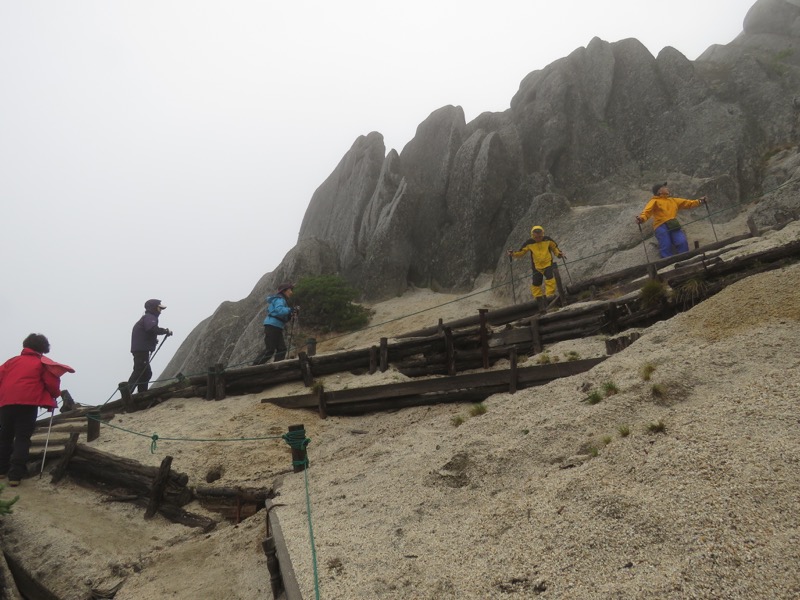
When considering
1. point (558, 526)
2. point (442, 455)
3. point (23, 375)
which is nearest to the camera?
point (558, 526)

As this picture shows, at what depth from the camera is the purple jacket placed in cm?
1564

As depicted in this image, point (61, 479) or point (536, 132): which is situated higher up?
point (536, 132)

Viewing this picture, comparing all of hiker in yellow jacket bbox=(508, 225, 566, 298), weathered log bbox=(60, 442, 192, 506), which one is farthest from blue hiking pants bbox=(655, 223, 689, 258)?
weathered log bbox=(60, 442, 192, 506)

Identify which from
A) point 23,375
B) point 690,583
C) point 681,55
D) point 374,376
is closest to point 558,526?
point 690,583

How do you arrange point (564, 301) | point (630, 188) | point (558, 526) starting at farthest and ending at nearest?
1. point (630, 188)
2. point (564, 301)
3. point (558, 526)

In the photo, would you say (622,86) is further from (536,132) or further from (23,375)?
(23,375)

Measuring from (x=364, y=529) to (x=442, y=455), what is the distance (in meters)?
1.75

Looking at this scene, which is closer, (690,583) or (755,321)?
(690,583)

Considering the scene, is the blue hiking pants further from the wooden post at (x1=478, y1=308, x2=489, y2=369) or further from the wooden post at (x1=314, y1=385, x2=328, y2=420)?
the wooden post at (x1=314, y1=385, x2=328, y2=420)

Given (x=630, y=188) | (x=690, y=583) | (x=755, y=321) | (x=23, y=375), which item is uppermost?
(x=630, y=188)

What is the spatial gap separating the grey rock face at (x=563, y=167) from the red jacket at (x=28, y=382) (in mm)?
14821

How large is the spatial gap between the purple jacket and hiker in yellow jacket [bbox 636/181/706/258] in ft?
48.3

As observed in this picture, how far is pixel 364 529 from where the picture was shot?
247 inches

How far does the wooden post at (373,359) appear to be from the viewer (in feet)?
44.9
